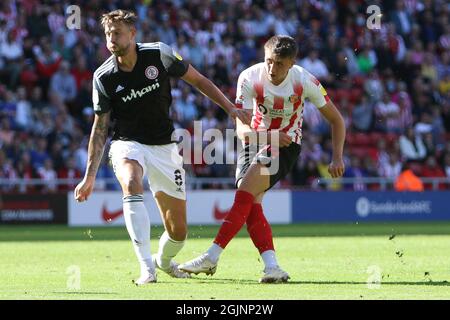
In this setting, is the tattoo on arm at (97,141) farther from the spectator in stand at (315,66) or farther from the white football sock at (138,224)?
the spectator in stand at (315,66)

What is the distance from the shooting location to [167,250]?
10.4 metres

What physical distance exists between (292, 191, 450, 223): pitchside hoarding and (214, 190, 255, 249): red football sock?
13.2m

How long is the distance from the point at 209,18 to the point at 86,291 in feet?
58.3

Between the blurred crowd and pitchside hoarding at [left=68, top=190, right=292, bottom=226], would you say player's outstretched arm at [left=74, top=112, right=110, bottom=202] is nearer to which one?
pitchside hoarding at [left=68, top=190, right=292, bottom=226]

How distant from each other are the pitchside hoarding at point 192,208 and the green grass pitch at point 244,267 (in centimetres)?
245

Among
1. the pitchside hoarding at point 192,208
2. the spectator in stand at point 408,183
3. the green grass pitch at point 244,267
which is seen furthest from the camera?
the spectator in stand at point 408,183

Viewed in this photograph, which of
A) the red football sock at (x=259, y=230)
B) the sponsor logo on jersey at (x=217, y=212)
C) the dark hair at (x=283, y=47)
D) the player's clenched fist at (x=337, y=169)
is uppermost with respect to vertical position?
the dark hair at (x=283, y=47)

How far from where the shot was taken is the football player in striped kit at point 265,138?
33.1 feet

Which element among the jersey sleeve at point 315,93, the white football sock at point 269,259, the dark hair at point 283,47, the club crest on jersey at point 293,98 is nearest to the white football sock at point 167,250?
the white football sock at point 269,259

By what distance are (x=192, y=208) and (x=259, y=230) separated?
12.4m

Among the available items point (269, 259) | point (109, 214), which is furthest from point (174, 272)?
point (109, 214)

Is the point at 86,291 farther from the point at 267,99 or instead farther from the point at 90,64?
the point at 90,64

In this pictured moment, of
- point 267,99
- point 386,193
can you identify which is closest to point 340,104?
point 386,193

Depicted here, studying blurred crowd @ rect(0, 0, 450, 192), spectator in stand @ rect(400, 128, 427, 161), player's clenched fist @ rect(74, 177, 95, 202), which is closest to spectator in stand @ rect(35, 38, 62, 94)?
blurred crowd @ rect(0, 0, 450, 192)
